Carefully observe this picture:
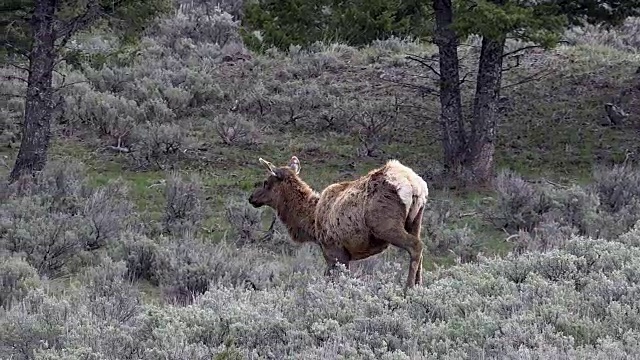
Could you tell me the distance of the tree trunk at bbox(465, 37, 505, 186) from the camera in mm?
14523

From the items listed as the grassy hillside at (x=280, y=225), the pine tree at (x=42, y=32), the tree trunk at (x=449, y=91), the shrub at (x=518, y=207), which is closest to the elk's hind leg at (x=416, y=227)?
the grassy hillside at (x=280, y=225)

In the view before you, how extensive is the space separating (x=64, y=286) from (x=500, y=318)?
5.27 m

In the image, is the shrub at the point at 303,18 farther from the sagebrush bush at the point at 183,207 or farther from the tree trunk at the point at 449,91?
the sagebrush bush at the point at 183,207

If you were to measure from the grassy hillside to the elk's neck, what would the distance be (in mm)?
454

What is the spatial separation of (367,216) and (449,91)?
21.5ft

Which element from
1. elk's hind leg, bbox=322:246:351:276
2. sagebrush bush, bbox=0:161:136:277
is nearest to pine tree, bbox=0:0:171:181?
sagebrush bush, bbox=0:161:136:277

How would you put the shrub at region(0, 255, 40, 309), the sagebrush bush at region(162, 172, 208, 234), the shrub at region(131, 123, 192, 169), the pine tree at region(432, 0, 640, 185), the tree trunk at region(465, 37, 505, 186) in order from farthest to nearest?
the shrub at region(131, 123, 192, 169)
the tree trunk at region(465, 37, 505, 186)
the pine tree at region(432, 0, 640, 185)
the sagebrush bush at region(162, 172, 208, 234)
the shrub at region(0, 255, 40, 309)

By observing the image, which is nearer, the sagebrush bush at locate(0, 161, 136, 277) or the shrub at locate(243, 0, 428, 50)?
the sagebrush bush at locate(0, 161, 136, 277)

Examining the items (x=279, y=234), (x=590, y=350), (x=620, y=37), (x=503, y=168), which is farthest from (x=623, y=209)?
(x=620, y=37)

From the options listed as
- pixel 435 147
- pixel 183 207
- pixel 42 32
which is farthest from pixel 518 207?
pixel 42 32

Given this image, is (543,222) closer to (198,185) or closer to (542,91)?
(198,185)

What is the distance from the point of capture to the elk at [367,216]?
856cm

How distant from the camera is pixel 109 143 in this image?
17.0 metres

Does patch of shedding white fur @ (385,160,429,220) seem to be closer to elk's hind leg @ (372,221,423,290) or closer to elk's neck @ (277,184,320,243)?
elk's hind leg @ (372,221,423,290)
